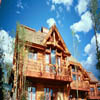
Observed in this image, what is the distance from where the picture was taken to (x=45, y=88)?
14539mm

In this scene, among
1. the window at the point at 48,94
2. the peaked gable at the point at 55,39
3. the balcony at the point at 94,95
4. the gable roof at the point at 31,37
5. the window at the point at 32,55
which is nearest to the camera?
the gable roof at the point at 31,37

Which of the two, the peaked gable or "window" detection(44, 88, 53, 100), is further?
the peaked gable

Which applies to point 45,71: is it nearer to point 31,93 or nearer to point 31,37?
point 31,93

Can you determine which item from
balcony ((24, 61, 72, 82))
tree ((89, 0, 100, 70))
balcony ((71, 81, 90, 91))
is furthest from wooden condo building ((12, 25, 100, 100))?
tree ((89, 0, 100, 70))

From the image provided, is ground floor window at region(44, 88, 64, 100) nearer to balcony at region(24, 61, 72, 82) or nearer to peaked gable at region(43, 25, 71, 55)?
balcony at region(24, 61, 72, 82)

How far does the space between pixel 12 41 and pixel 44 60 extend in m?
4.33

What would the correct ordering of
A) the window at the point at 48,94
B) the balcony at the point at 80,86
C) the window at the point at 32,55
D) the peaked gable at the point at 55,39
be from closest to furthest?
the window at the point at 48,94 < the window at the point at 32,55 < the peaked gable at the point at 55,39 < the balcony at the point at 80,86

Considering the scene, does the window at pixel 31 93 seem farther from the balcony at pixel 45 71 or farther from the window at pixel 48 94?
the balcony at pixel 45 71

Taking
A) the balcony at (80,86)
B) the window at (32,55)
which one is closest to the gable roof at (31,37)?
the window at (32,55)

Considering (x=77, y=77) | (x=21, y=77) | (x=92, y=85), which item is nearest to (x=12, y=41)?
(x=21, y=77)

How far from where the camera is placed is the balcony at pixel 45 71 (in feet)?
42.6

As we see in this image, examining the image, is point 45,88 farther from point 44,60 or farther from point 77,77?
point 77,77

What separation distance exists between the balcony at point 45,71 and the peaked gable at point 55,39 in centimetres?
279

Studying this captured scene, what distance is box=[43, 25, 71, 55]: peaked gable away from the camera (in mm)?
16453
